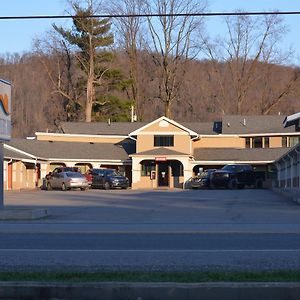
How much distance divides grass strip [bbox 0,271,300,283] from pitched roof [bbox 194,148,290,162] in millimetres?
56610

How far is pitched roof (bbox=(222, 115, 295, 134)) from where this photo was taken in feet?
236

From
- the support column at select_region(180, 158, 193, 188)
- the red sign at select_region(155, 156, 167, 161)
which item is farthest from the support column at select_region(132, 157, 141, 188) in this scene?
the support column at select_region(180, 158, 193, 188)

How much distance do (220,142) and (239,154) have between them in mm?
4010

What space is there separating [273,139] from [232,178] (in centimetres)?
1359

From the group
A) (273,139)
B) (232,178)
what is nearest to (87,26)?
(273,139)

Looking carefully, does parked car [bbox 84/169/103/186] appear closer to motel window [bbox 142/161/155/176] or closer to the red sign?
the red sign

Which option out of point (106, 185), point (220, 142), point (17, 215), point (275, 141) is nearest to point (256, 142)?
point (275, 141)

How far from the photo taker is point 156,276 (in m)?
10.1

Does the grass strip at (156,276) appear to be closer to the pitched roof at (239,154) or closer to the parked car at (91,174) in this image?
the parked car at (91,174)

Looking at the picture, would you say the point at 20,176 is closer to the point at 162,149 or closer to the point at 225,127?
the point at 162,149

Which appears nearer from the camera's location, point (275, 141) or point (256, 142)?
point (275, 141)

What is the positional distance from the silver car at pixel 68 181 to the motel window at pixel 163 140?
14.7 meters

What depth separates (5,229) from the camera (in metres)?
19.3

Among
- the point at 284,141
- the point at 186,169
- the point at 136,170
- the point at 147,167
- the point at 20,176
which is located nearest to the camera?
the point at 20,176
